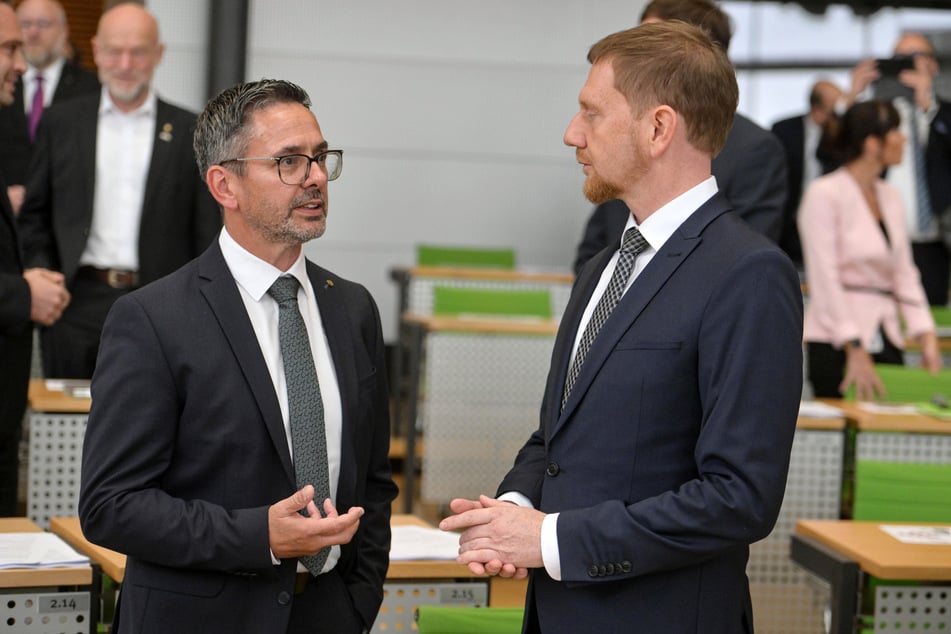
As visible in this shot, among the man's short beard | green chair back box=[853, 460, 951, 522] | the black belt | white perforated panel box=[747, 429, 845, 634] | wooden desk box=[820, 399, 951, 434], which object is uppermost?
the man's short beard

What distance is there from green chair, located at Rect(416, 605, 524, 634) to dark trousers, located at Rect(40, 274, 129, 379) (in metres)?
2.59

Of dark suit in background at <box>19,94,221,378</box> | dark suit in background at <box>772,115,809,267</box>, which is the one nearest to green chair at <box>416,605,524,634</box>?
dark suit in background at <box>19,94,221,378</box>

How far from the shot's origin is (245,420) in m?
2.12

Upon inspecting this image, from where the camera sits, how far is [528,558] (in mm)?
1932

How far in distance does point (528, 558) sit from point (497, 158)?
796 centimetres

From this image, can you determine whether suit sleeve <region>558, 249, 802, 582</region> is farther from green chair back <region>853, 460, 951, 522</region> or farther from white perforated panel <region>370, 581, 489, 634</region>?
green chair back <region>853, 460, 951, 522</region>

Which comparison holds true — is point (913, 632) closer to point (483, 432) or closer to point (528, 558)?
point (528, 558)

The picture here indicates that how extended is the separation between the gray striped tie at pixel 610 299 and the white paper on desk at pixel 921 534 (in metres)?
1.53

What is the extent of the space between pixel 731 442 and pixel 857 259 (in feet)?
12.8

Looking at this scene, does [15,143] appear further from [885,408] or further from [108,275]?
[885,408]

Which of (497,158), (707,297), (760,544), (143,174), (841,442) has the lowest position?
(760,544)

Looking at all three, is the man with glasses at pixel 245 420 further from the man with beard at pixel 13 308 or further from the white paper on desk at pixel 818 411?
Answer: the white paper on desk at pixel 818 411

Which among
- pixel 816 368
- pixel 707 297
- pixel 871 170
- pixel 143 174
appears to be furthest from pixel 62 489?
pixel 871 170

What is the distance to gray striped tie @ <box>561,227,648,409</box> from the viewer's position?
80.0 inches
